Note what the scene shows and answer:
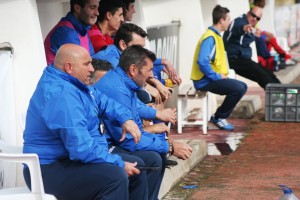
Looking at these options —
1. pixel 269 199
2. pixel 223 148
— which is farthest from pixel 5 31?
pixel 223 148

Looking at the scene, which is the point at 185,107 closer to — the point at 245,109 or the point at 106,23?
the point at 245,109

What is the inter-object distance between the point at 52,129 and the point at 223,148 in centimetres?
599

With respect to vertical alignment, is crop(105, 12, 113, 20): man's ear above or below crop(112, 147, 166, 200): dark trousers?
above

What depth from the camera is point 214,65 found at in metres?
12.7

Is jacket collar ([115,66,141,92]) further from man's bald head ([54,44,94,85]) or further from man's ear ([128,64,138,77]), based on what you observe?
man's bald head ([54,44,94,85])

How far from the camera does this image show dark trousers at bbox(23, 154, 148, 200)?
20.2 feet

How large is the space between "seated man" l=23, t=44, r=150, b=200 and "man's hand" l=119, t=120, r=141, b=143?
11.5 inches

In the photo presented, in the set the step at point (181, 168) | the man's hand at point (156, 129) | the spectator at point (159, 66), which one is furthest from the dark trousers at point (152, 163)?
the spectator at point (159, 66)

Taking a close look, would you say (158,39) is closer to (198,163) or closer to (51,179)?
(198,163)

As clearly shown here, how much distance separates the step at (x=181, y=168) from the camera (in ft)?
29.1

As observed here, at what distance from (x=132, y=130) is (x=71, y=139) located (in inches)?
31.1

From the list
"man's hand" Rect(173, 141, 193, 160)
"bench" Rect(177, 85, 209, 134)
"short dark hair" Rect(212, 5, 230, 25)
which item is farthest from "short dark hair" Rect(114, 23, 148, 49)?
"short dark hair" Rect(212, 5, 230, 25)

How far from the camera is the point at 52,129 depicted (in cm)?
606

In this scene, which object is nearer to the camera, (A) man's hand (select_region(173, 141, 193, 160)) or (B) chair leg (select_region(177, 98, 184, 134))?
(A) man's hand (select_region(173, 141, 193, 160))
